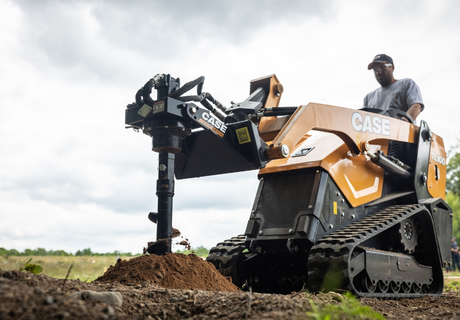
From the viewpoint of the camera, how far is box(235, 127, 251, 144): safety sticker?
4453 mm

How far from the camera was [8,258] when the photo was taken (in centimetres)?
379

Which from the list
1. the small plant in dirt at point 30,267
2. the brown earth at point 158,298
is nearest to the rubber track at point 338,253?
the brown earth at point 158,298

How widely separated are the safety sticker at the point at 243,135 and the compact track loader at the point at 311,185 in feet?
0.03

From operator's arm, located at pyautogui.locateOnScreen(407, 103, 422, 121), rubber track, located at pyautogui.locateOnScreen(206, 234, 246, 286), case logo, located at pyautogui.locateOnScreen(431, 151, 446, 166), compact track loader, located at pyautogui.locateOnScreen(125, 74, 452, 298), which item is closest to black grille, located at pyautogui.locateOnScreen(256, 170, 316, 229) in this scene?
compact track loader, located at pyautogui.locateOnScreen(125, 74, 452, 298)

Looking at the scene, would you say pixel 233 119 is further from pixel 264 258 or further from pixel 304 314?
pixel 304 314

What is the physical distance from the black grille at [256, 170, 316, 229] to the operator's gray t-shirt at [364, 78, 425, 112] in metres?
2.67

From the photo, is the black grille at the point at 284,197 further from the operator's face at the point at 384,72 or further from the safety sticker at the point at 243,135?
the operator's face at the point at 384,72

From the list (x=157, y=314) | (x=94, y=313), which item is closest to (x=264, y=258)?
(x=157, y=314)

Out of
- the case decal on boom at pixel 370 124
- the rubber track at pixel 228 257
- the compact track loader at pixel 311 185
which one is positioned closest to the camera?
the compact track loader at pixel 311 185

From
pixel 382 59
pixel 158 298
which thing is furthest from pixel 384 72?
pixel 158 298

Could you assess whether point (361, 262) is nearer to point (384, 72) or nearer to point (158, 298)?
point (158, 298)

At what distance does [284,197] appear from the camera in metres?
5.20

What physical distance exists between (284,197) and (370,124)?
4.97 feet

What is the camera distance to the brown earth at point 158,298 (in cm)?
208
